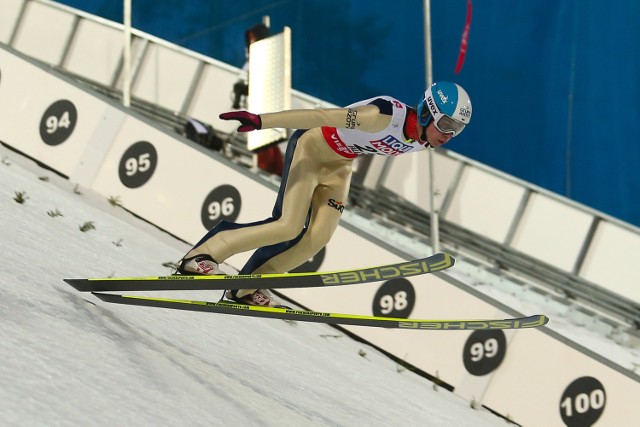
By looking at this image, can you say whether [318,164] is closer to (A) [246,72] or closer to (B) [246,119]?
(B) [246,119]

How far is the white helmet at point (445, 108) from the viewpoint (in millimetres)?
5215

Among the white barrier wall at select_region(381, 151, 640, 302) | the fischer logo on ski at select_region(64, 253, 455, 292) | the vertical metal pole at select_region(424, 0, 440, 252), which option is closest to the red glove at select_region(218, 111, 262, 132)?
the fischer logo on ski at select_region(64, 253, 455, 292)

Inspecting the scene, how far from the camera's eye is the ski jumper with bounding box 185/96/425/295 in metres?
5.34

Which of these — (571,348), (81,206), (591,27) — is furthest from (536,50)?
(81,206)

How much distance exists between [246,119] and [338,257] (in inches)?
143

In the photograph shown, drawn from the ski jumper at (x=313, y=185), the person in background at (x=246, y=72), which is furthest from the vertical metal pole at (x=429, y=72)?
the ski jumper at (x=313, y=185)

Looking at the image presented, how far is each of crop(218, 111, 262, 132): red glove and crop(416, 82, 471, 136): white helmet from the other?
0.94m

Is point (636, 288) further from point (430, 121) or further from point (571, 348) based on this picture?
point (430, 121)

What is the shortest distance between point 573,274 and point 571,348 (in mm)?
4226

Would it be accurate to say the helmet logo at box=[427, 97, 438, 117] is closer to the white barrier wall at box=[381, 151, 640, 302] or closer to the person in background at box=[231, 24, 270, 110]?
the person in background at box=[231, 24, 270, 110]

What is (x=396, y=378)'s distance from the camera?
7.36m

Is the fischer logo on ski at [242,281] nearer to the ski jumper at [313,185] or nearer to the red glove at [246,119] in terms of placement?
the ski jumper at [313,185]

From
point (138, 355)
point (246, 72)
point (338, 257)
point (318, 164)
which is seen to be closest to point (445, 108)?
point (318, 164)

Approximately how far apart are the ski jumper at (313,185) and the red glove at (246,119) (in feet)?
1.46
